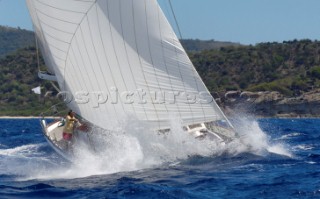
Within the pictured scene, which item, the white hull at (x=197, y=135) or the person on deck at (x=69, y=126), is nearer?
the white hull at (x=197, y=135)

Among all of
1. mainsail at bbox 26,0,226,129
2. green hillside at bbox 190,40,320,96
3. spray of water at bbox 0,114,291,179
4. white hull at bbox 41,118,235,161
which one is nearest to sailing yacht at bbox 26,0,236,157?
mainsail at bbox 26,0,226,129

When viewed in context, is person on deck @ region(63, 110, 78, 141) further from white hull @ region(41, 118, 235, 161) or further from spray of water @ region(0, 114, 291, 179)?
spray of water @ region(0, 114, 291, 179)

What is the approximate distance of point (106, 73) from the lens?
2138 cm

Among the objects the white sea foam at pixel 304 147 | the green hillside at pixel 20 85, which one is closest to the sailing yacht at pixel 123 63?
the white sea foam at pixel 304 147

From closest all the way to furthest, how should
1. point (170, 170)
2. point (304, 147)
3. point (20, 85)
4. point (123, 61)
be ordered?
1. point (170, 170)
2. point (123, 61)
3. point (304, 147)
4. point (20, 85)

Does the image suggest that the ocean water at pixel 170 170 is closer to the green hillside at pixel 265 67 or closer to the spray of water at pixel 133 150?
the spray of water at pixel 133 150

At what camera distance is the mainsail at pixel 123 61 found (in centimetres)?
A: 2094

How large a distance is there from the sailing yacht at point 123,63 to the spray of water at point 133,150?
1.20 feet

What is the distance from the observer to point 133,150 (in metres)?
20.7

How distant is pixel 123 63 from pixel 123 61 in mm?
61

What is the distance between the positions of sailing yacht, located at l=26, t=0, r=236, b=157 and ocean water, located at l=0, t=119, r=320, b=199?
730mm

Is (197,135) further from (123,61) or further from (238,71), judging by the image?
(238,71)

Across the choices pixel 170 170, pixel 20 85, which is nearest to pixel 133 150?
pixel 170 170

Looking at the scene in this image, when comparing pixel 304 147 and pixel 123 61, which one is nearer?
pixel 123 61
